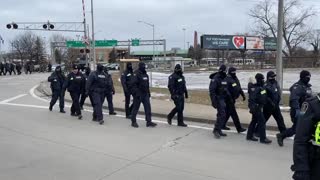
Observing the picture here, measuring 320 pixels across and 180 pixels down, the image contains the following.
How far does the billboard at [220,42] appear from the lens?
68.1 metres

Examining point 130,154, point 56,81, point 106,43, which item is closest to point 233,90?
point 130,154

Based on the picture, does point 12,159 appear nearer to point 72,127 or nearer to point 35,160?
point 35,160

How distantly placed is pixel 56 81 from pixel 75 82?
1705 mm

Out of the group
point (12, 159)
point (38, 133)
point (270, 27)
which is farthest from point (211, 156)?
point (270, 27)

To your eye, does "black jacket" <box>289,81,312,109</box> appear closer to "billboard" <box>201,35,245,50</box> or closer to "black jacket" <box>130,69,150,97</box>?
"black jacket" <box>130,69,150,97</box>

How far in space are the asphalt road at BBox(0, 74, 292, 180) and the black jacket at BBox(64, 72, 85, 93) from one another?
1.79 meters

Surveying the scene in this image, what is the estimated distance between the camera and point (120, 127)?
11.8 metres

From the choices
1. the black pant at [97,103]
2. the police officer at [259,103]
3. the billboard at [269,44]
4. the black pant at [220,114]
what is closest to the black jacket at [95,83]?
the black pant at [97,103]

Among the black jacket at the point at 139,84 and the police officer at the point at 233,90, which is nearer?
the police officer at the point at 233,90

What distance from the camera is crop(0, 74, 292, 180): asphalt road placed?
23.0ft

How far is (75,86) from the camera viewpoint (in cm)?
1412

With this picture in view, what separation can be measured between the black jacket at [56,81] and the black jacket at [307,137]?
41.9ft

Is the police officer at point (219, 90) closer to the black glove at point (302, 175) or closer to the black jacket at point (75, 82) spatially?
the black jacket at point (75, 82)

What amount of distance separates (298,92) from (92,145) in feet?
13.6
